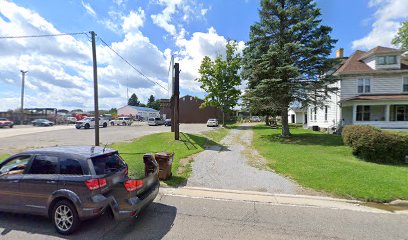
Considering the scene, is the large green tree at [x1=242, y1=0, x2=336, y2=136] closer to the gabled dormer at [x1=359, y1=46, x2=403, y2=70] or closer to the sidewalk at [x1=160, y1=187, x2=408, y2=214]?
the gabled dormer at [x1=359, y1=46, x2=403, y2=70]

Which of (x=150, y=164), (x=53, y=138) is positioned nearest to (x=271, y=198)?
(x=150, y=164)

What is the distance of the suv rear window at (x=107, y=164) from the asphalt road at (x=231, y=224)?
1.08 metres

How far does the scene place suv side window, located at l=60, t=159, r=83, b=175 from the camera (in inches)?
163

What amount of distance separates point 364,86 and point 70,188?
974 inches

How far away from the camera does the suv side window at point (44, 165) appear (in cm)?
430

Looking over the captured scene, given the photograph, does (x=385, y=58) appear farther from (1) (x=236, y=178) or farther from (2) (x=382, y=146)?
(1) (x=236, y=178)

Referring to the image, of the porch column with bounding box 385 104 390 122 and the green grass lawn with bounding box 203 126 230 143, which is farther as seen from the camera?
the green grass lawn with bounding box 203 126 230 143

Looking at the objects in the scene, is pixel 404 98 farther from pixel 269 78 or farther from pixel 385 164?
pixel 385 164

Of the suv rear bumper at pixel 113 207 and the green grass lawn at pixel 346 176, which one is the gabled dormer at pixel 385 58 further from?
the suv rear bumper at pixel 113 207

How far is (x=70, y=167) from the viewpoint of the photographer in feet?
13.8

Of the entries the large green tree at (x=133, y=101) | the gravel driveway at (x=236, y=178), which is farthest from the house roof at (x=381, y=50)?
the large green tree at (x=133, y=101)

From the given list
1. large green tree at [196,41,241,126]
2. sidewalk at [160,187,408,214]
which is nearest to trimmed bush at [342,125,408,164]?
sidewalk at [160,187,408,214]

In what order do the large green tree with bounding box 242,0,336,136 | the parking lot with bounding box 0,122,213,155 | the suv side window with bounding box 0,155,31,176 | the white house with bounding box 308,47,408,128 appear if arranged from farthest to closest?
1. the white house with bounding box 308,47,408,128
2. the large green tree with bounding box 242,0,336,136
3. the parking lot with bounding box 0,122,213,155
4. the suv side window with bounding box 0,155,31,176

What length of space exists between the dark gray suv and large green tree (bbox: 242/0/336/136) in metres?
14.7
